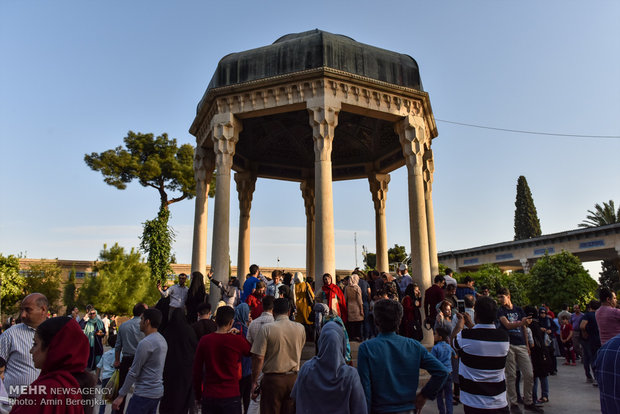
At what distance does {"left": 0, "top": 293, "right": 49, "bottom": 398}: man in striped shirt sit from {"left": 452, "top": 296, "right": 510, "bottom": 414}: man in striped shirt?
14.8 ft

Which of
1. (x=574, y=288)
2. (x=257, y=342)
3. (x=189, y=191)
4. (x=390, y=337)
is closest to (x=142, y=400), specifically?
(x=257, y=342)

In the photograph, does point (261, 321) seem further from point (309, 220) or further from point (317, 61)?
point (309, 220)

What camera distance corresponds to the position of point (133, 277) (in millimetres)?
36094

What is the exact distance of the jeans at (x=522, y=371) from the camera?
712 cm

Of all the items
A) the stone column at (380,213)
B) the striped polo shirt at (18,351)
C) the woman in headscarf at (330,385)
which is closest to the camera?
the woman in headscarf at (330,385)

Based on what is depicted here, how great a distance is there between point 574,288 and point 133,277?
34925 mm

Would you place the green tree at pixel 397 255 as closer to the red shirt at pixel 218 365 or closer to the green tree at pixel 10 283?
the green tree at pixel 10 283

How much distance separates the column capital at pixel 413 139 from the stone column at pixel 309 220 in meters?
8.29

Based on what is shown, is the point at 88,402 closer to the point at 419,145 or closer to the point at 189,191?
the point at 419,145

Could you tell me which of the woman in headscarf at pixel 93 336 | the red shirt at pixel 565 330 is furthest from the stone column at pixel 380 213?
the woman in headscarf at pixel 93 336

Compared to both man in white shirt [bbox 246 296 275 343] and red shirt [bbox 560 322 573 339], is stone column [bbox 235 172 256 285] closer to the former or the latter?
red shirt [bbox 560 322 573 339]

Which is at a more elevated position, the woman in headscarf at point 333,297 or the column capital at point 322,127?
the column capital at point 322,127

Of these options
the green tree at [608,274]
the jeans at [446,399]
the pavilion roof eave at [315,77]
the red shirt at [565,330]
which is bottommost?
the jeans at [446,399]

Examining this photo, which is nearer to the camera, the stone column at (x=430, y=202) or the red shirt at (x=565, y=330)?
the red shirt at (x=565, y=330)
